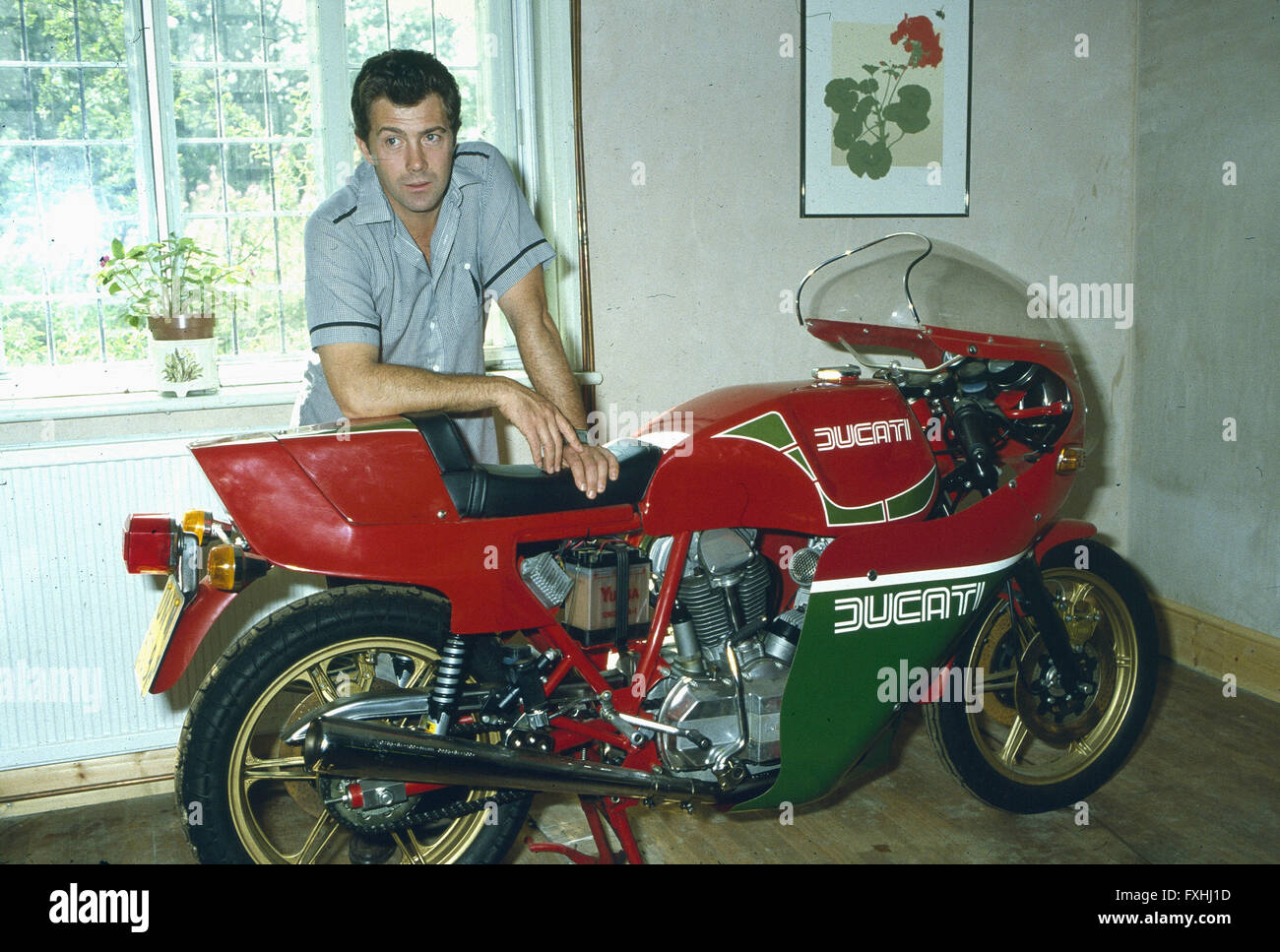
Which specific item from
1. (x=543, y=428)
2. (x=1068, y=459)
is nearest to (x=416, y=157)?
(x=543, y=428)

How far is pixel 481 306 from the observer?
2.36 metres

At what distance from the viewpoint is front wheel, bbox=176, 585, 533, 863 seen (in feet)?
5.49

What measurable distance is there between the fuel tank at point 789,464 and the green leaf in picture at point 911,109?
1.55m

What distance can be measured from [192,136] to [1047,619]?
2.39 m

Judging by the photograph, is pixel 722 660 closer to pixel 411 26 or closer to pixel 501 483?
pixel 501 483

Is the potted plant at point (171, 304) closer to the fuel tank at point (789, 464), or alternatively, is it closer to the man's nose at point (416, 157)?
the man's nose at point (416, 157)

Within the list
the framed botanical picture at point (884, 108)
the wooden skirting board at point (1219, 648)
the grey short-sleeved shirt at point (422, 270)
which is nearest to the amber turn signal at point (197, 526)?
the grey short-sleeved shirt at point (422, 270)

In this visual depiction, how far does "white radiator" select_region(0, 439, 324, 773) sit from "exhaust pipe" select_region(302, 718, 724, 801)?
1197mm

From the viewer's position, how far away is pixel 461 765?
1655mm

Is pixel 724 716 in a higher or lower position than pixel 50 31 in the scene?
lower

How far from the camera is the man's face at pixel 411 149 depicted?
Result: 2.06 meters

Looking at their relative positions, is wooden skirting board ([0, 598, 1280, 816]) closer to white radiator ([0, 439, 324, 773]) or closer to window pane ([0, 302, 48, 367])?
white radiator ([0, 439, 324, 773])
